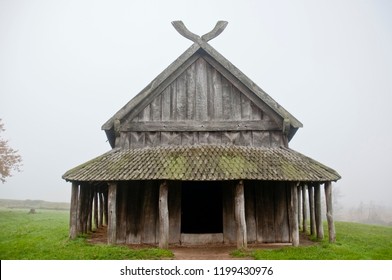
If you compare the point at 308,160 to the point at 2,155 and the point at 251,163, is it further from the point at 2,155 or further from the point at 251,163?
the point at 2,155

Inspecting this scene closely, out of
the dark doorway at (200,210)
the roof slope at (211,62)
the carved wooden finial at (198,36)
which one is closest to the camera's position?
the roof slope at (211,62)

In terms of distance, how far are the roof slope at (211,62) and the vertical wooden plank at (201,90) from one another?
0.45 metres

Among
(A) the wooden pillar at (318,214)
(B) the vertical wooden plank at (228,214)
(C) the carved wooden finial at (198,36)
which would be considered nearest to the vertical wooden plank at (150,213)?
(B) the vertical wooden plank at (228,214)

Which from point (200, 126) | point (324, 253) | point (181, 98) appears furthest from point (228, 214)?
point (181, 98)

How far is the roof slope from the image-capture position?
14867 millimetres

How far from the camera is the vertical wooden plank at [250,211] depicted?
1453 cm

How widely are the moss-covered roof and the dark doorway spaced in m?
3.54

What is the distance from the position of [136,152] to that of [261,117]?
5677 millimetres

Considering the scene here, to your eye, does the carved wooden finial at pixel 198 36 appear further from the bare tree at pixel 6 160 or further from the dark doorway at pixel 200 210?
the bare tree at pixel 6 160

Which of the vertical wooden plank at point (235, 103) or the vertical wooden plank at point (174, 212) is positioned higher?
the vertical wooden plank at point (235, 103)

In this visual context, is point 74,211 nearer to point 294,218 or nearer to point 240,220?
point 240,220

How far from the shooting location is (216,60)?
15.4 meters

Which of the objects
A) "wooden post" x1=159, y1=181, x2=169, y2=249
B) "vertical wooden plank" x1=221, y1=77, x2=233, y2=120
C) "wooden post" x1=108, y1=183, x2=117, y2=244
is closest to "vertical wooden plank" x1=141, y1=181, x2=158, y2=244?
"wooden post" x1=108, y1=183, x2=117, y2=244
